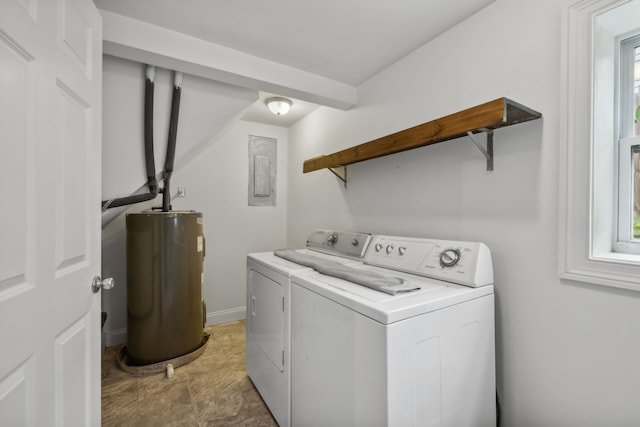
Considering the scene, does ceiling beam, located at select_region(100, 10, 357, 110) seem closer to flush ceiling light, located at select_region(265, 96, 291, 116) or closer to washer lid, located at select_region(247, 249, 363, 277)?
flush ceiling light, located at select_region(265, 96, 291, 116)

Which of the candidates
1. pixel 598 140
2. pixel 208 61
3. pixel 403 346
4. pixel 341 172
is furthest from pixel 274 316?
pixel 598 140

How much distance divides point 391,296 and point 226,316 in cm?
242

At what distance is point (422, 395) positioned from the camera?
1009 mm

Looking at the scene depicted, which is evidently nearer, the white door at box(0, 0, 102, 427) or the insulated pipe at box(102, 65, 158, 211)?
the white door at box(0, 0, 102, 427)

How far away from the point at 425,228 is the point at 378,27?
115 cm

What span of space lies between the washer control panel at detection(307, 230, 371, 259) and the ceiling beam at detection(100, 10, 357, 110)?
1022mm

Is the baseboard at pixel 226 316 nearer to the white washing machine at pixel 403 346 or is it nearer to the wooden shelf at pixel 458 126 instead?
the white washing machine at pixel 403 346

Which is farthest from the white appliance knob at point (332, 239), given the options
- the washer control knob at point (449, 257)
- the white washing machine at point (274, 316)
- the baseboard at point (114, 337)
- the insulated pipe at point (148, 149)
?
the baseboard at point (114, 337)

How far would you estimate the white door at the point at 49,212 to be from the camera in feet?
2.21

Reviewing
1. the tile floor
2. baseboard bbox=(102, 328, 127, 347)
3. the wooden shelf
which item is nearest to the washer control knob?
the wooden shelf

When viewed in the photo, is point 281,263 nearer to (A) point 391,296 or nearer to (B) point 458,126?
(A) point 391,296

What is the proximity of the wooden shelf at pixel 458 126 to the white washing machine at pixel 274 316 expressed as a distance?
0.57 meters

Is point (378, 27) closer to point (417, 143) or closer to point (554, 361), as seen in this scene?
point (417, 143)

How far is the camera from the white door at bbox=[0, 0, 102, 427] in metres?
0.67
